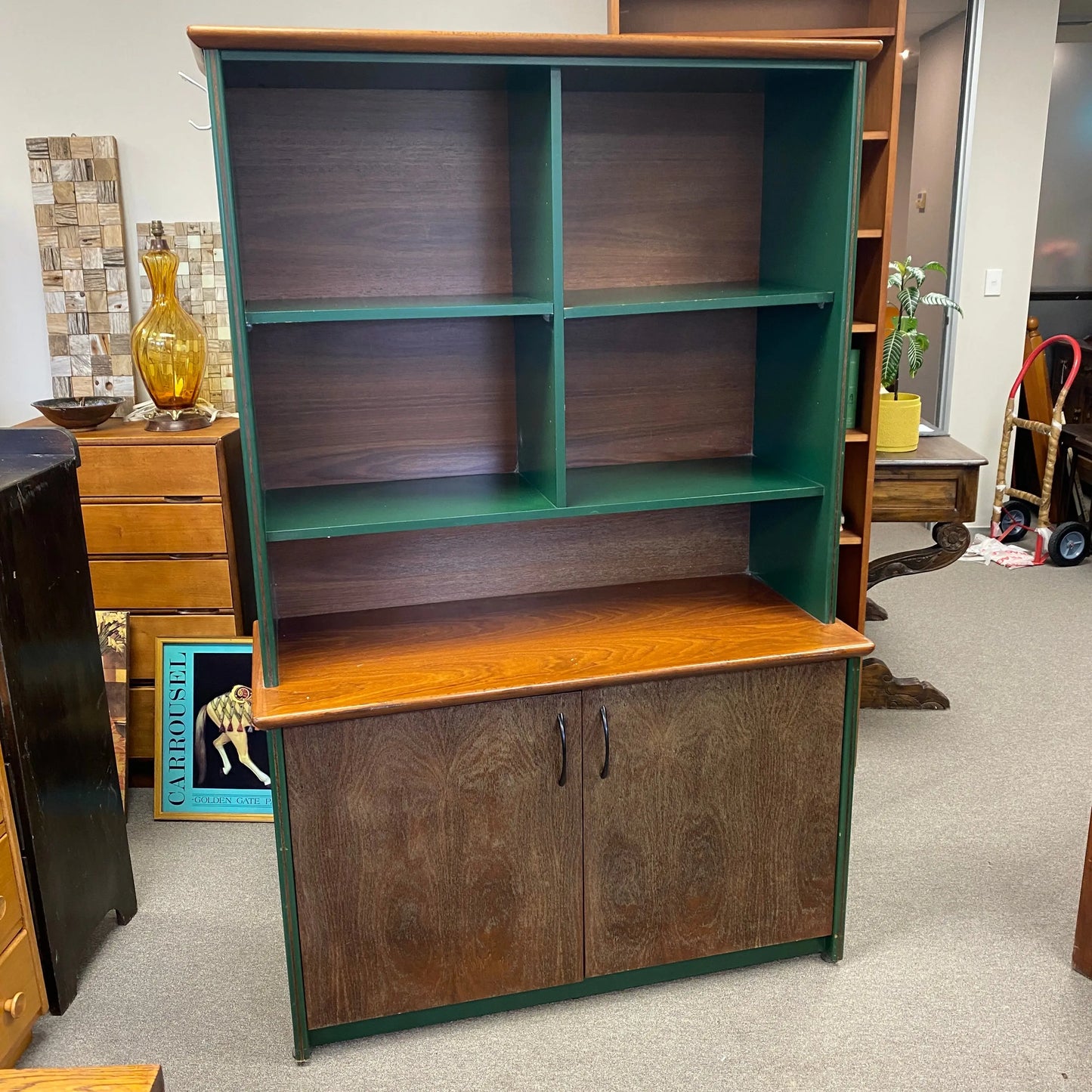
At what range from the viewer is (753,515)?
7.67 feet

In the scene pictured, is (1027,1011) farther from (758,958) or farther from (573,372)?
(573,372)

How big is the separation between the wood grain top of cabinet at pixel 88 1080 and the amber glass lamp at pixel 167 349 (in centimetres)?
188

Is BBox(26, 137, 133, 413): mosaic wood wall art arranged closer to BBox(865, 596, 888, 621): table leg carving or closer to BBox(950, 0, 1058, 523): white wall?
BBox(865, 596, 888, 621): table leg carving

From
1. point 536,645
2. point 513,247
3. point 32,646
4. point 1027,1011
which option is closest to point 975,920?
point 1027,1011

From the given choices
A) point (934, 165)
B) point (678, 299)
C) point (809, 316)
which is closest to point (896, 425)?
point (809, 316)

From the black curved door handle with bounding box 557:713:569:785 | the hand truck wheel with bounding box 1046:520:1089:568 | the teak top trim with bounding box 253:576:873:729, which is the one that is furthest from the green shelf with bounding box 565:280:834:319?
the hand truck wheel with bounding box 1046:520:1089:568

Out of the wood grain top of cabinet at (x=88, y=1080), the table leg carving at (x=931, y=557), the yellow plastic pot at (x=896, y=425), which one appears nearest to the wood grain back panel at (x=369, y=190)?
the wood grain top of cabinet at (x=88, y=1080)

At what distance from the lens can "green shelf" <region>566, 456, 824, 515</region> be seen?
195 centimetres

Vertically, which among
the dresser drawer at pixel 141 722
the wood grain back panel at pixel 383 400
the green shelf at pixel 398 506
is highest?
the wood grain back panel at pixel 383 400

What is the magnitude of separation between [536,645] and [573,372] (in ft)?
1.89

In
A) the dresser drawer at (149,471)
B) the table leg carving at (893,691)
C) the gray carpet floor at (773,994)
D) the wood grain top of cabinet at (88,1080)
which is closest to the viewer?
the wood grain top of cabinet at (88,1080)

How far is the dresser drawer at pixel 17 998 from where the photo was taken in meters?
1.86

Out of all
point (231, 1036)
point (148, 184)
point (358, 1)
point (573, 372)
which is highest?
point (358, 1)

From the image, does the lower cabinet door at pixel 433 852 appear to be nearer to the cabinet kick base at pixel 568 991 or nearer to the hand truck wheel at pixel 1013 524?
the cabinet kick base at pixel 568 991
